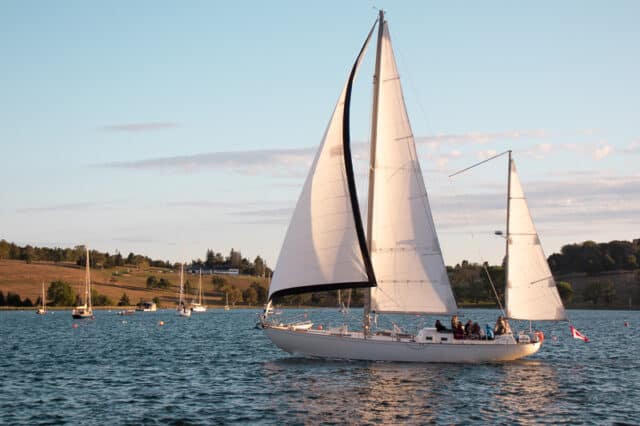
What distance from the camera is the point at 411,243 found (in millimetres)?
48875

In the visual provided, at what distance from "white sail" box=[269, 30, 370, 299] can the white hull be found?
10.2 feet

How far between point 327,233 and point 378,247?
349cm

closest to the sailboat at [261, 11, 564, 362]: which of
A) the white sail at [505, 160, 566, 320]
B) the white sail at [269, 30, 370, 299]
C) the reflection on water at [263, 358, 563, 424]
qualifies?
the white sail at [269, 30, 370, 299]

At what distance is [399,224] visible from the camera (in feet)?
160

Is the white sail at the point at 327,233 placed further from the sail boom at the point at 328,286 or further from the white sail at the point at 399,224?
the white sail at the point at 399,224

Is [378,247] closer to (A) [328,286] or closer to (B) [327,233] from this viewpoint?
(B) [327,233]

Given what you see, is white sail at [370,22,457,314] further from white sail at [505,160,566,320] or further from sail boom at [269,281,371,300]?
white sail at [505,160,566,320]

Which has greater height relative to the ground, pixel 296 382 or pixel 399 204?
pixel 399 204

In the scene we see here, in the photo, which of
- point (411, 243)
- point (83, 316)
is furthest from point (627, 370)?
point (83, 316)

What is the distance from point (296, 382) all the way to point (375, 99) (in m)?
16.8

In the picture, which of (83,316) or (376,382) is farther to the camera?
(83,316)

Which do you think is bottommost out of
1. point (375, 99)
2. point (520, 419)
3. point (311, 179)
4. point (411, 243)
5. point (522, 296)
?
point (520, 419)

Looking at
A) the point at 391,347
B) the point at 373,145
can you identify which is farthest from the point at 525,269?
the point at 373,145

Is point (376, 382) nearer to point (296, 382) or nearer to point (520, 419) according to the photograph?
point (296, 382)
